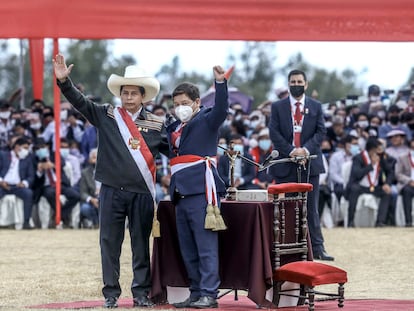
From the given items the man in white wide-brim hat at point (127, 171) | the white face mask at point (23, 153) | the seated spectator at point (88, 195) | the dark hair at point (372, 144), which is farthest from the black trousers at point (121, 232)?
the dark hair at point (372, 144)

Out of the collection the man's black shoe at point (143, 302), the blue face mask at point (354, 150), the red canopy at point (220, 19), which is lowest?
the man's black shoe at point (143, 302)

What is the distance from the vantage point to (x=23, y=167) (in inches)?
690

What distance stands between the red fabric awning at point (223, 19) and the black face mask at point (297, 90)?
51cm

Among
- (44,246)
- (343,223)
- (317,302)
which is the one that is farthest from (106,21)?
(343,223)

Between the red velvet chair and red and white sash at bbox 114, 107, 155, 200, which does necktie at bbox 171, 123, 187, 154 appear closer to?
red and white sash at bbox 114, 107, 155, 200

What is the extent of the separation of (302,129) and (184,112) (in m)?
3.96

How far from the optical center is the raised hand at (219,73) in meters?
7.82

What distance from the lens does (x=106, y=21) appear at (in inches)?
465

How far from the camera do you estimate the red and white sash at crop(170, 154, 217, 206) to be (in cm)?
814

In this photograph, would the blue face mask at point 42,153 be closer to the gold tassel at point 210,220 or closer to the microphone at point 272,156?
the microphone at point 272,156

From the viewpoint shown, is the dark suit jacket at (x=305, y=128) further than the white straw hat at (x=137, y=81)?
Yes

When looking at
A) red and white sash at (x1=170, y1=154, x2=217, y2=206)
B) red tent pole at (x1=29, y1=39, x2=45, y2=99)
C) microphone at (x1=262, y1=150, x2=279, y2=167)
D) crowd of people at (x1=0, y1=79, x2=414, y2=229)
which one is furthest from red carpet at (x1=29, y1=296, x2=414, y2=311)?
red tent pole at (x1=29, y1=39, x2=45, y2=99)

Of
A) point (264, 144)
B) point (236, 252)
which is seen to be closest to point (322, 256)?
point (236, 252)

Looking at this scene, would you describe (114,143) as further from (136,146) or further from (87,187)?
(87,187)
